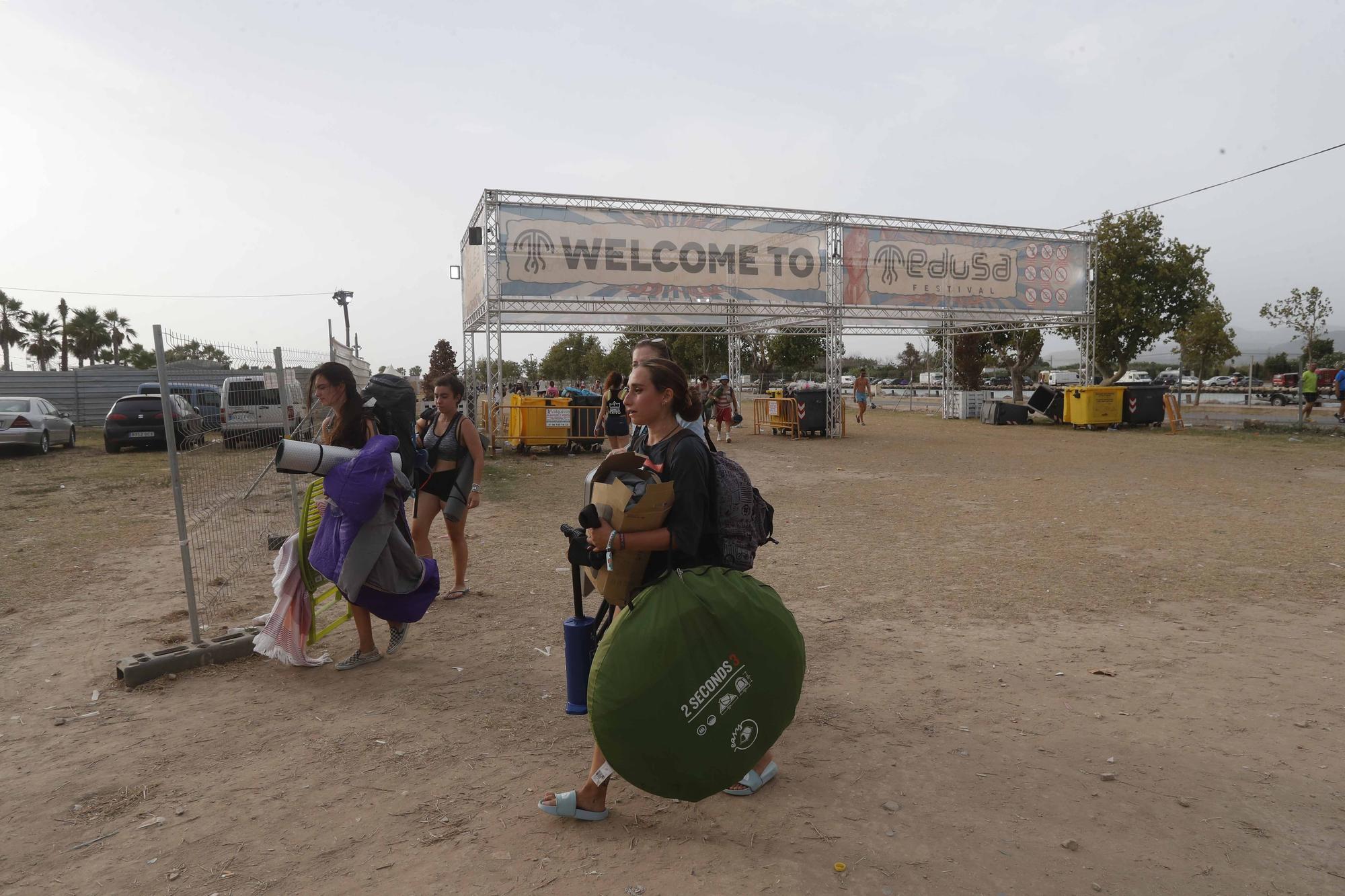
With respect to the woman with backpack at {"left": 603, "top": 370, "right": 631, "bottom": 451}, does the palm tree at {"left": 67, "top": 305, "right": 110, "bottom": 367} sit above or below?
above

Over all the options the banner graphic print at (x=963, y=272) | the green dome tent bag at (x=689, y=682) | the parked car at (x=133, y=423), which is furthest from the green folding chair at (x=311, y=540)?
the banner graphic print at (x=963, y=272)

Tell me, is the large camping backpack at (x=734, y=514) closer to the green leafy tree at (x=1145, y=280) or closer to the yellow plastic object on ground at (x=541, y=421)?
the yellow plastic object on ground at (x=541, y=421)

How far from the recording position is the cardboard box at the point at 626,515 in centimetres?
252

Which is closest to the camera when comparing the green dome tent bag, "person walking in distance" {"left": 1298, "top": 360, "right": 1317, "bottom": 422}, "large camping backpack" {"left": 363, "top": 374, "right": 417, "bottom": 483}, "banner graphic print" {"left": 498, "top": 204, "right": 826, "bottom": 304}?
the green dome tent bag

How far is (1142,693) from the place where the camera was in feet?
13.5

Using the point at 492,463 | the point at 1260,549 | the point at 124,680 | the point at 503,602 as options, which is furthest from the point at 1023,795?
the point at 492,463

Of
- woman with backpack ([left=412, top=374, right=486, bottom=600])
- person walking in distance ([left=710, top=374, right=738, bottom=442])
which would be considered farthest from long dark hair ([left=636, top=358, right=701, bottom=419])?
person walking in distance ([left=710, top=374, right=738, bottom=442])

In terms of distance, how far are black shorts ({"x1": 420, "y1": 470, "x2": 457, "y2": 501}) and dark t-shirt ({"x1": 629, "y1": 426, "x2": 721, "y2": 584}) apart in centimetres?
349

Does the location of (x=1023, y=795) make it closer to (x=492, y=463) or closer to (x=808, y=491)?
(x=808, y=491)

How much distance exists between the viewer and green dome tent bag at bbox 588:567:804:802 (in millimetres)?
2371

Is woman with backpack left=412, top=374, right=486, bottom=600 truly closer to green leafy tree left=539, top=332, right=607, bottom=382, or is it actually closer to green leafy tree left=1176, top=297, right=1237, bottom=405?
green leafy tree left=1176, top=297, right=1237, bottom=405

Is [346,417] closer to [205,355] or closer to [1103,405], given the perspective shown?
[205,355]

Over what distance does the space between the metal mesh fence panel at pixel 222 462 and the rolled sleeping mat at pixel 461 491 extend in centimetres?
113

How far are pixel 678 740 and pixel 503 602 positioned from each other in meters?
3.81
